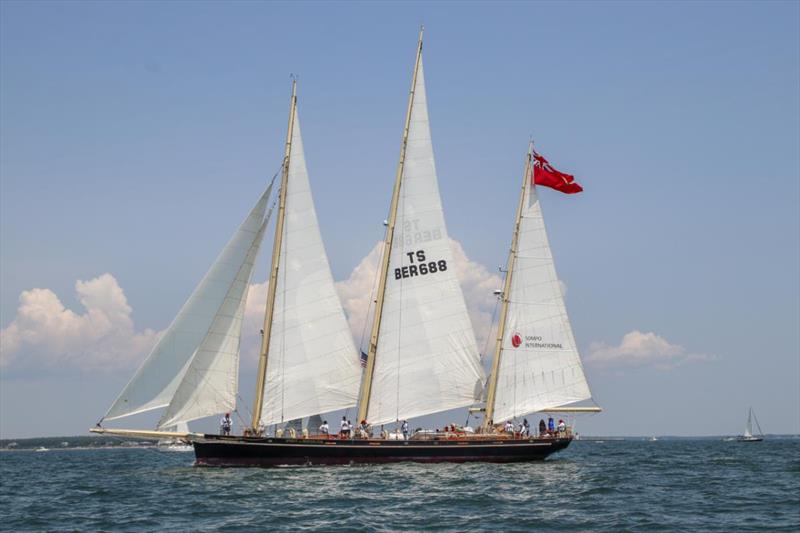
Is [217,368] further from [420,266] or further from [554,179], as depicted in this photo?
[554,179]

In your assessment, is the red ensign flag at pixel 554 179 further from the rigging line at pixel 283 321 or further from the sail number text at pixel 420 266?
the rigging line at pixel 283 321

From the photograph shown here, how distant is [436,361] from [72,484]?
2336 centimetres

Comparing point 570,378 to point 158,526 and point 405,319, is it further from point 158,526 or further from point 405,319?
point 158,526

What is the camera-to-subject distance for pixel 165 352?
2021 inches

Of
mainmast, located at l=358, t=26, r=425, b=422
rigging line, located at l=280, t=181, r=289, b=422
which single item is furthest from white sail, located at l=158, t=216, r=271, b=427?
mainmast, located at l=358, t=26, r=425, b=422

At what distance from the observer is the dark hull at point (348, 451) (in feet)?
174

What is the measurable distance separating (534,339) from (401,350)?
28.1 ft

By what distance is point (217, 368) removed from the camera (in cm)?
5228

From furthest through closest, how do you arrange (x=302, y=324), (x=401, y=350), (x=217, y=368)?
1. (x=401, y=350)
2. (x=302, y=324)
3. (x=217, y=368)

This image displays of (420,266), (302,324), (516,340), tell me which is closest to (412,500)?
(302,324)

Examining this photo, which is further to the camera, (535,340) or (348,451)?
(535,340)

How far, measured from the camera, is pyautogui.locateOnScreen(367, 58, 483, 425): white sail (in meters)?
56.2

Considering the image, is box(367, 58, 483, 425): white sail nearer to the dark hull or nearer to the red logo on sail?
the dark hull

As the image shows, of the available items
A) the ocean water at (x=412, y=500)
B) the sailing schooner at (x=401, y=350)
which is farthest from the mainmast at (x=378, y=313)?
the ocean water at (x=412, y=500)
